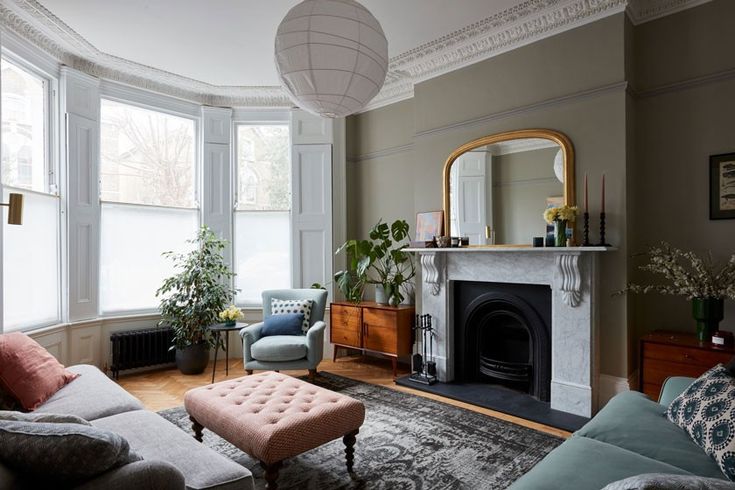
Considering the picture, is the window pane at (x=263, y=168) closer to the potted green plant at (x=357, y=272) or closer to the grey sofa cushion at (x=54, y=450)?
the potted green plant at (x=357, y=272)

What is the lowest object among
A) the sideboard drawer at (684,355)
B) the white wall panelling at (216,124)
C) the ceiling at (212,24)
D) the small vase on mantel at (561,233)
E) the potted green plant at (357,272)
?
the sideboard drawer at (684,355)

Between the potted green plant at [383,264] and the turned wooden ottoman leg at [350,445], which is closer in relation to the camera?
the turned wooden ottoman leg at [350,445]

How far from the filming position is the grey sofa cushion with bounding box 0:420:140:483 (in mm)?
1285

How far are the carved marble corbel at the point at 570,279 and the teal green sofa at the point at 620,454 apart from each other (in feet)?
4.12

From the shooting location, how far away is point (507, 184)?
3.86 m

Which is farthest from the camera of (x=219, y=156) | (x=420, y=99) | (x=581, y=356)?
(x=219, y=156)

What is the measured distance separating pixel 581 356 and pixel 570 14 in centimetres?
267

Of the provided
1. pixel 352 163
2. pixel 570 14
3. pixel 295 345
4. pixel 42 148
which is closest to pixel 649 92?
pixel 570 14

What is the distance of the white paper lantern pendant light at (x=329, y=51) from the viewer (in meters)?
1.88

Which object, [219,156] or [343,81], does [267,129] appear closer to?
[219,156]

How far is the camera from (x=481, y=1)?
337 centimetres

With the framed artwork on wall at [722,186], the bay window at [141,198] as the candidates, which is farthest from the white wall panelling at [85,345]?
the framed artwork on wall at [722,186]

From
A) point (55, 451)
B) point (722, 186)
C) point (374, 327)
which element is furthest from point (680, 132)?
point (55, 451)

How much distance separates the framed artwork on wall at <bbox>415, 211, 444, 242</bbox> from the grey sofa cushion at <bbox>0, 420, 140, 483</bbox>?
3.45m
